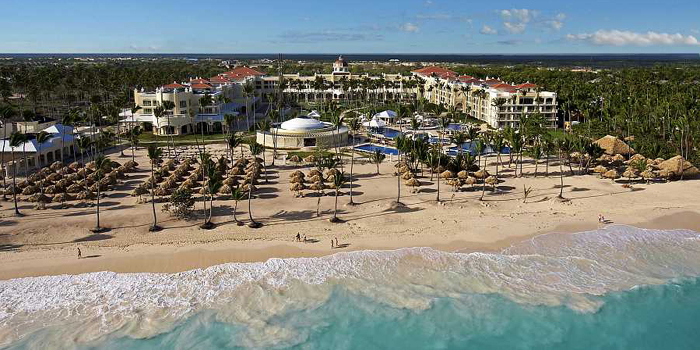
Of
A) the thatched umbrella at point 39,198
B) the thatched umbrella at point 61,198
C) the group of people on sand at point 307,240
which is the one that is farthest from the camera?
the thatched umbrella at point 61,198

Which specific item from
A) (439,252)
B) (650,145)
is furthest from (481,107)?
(439,252)

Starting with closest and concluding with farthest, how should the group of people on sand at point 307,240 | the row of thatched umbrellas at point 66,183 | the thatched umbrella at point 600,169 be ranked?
the group of people on sand at point 307,240 < the row of thatched umbrellas at point 66,183 < the thatched umbrella at point 600,169

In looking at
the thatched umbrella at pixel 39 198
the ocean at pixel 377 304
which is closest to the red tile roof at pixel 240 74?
the thatched umbrella at pixel 39 198

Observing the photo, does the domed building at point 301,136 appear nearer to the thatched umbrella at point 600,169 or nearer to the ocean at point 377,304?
the thatched umbrella at point 600,169

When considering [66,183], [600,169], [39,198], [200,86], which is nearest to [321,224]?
[39,198]

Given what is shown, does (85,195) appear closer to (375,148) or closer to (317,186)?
(317,186)

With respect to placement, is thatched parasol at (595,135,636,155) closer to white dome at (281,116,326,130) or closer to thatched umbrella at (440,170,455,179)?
thatched umbrella at (440,170,455,179)
